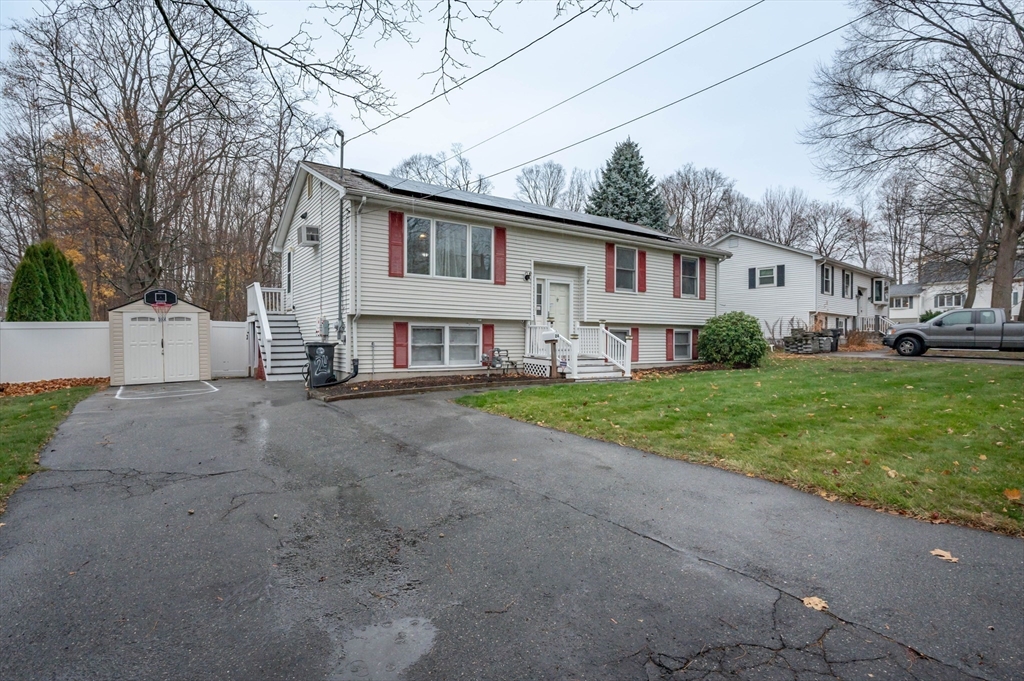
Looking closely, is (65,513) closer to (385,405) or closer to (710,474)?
(385,405)

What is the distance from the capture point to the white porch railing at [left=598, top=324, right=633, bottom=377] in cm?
1342

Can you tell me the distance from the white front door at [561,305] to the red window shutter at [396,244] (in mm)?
4724

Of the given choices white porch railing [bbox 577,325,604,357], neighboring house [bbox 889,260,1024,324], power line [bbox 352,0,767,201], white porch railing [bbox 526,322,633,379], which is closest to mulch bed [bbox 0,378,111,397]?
white porch railing [bbox 526,322,633,379]

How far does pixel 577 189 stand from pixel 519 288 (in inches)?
1181

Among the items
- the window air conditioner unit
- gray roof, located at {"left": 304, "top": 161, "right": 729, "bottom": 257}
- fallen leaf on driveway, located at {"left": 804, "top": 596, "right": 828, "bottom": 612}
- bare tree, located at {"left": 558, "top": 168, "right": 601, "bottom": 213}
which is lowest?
fallen leaf on driveway, located at {"left": 804, "top": 596, "right": 828, "bottom": 612}

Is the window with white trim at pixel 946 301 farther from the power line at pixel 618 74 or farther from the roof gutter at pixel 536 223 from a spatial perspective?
the power line at pixel 618 74

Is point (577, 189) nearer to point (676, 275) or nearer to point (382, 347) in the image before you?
point (676, 275)

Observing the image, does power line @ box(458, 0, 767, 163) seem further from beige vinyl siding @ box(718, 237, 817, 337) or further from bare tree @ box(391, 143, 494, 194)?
bare tree @ box(391, 143, 494, 194)

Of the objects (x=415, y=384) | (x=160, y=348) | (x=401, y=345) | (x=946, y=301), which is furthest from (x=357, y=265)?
(x=946, y=301)

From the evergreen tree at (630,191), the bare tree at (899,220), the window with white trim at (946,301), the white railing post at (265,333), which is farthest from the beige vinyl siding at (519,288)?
the window with white trim at (946,301)

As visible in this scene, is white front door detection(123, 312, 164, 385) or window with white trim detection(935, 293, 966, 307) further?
Answer: window with white trim detection(935, 293, 966, 307)

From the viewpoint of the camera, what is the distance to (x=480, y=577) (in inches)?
120

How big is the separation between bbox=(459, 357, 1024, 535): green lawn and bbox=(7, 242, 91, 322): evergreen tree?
13.8 metres

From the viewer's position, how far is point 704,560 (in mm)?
3256
